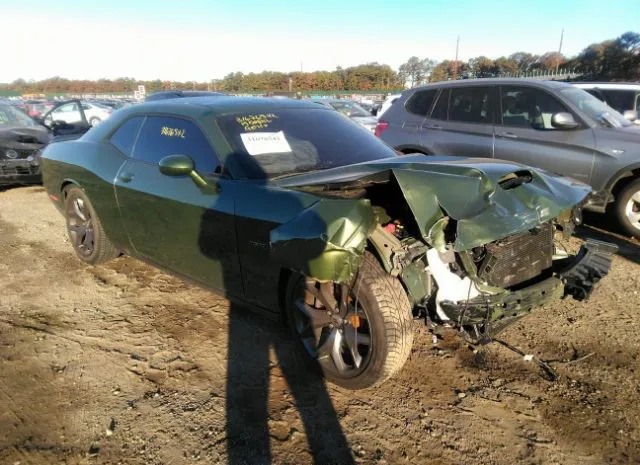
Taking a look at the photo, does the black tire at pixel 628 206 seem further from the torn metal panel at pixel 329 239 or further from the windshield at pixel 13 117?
the windshield at pixel 13 117

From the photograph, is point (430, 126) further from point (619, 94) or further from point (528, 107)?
point (619, 94)

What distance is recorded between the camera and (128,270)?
4.57 meters

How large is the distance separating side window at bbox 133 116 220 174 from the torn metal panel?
107 cm

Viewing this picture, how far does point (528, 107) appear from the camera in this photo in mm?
5805

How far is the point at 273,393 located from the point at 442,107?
506 centimetres

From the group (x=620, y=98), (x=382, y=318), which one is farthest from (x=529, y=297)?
(x=620, y=98)

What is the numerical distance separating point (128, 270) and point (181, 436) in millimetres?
2577

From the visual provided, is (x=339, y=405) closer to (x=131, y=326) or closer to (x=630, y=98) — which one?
(x=131, y=326)

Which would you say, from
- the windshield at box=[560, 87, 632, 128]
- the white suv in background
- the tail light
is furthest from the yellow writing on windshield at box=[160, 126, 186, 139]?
the white suv in background

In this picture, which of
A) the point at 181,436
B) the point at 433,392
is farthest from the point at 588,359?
the point at 181,436

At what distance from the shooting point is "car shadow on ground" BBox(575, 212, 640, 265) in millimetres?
4832

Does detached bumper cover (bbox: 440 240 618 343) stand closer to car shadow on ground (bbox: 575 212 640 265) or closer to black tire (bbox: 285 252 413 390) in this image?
black tire (bbox: 285 252 413 390)

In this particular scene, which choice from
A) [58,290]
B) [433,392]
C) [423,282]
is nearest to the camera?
[423,282]

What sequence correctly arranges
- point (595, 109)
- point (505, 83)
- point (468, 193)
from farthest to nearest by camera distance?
point (505, 83), point (595, 109), point (468, 193)
